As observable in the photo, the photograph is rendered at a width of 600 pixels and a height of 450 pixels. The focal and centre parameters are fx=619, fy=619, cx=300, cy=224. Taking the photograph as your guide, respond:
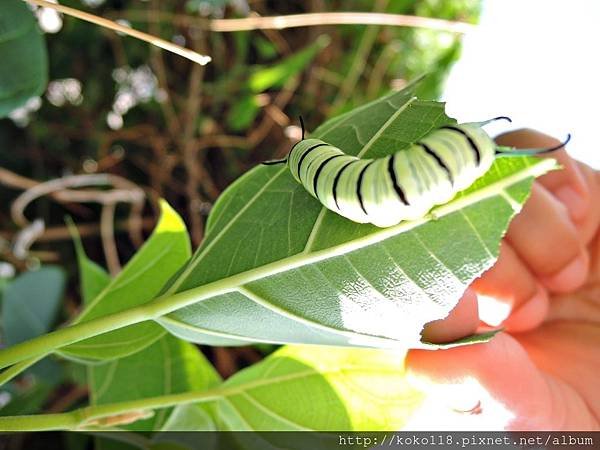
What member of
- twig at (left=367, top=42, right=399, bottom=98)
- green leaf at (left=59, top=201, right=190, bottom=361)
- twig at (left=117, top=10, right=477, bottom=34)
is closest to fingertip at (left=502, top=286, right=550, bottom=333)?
green leaf at (left=59, top=201, right=190, bottom=361)

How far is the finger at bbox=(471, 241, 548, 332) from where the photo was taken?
69 cm

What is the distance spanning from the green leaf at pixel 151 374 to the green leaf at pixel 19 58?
1.01ft

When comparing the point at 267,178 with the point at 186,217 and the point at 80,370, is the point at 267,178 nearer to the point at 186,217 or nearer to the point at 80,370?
the point at 80,370

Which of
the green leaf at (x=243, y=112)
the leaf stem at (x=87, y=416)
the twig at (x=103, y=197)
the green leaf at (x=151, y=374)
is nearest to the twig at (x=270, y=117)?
the green leaf at (x=243, y=112)

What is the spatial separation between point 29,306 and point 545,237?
2.39 ft

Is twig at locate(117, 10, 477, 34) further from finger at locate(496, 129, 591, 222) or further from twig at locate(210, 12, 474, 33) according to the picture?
finger at locate(496, 129, 591, 222)

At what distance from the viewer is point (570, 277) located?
0.77 meters

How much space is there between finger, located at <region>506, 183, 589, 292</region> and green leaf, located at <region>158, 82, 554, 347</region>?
13.0 inches

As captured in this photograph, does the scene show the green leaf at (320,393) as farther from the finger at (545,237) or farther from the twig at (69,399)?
the twig at (69,399)

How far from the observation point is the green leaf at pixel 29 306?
Result: 91cm

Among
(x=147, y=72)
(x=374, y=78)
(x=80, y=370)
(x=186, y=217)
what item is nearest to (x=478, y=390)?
(x=80, y=370)

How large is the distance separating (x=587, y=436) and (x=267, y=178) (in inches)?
16.9

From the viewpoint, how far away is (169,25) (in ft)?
3.95

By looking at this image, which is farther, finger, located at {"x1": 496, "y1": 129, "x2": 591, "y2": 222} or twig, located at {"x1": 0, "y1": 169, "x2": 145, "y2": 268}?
twig, located at {"x1": 0, "y1": 169, "x2": 145, "y2": 268}
